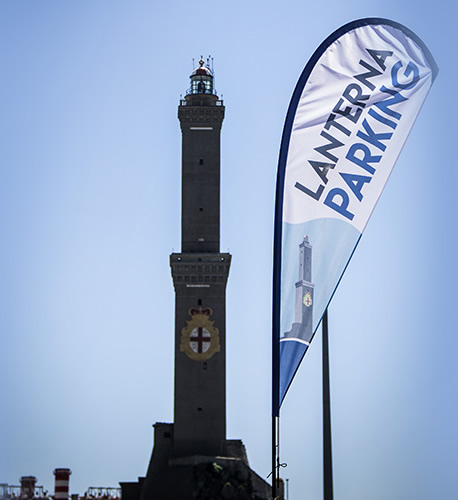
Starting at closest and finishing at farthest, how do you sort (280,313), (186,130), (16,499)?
(280,313) < (16,499) < (186,130)

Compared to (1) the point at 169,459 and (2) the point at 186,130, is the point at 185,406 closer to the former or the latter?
(1) the point at 169,459

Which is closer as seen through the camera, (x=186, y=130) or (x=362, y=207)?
(x=362, y=207)

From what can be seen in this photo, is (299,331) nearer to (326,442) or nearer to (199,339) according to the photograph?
(326,442)

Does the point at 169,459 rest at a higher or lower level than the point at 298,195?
lower

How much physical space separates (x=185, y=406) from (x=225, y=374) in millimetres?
3330

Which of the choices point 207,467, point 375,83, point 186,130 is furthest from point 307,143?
point 186,130

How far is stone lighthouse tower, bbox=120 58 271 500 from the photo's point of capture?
67375 millimetres

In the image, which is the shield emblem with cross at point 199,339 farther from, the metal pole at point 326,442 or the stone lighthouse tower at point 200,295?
the metal pole at point 326,442

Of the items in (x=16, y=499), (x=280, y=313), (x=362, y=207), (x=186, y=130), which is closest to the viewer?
(x=280, y=313)

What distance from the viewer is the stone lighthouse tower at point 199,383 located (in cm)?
6738

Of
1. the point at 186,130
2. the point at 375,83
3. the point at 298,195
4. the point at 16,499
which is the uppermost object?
the point at 186,130

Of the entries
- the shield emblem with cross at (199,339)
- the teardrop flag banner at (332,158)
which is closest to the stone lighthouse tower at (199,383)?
the shield emblem with cross at (199,339)

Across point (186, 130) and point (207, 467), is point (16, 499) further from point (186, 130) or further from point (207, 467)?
point (186, 130)

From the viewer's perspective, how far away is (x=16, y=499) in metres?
65.6
